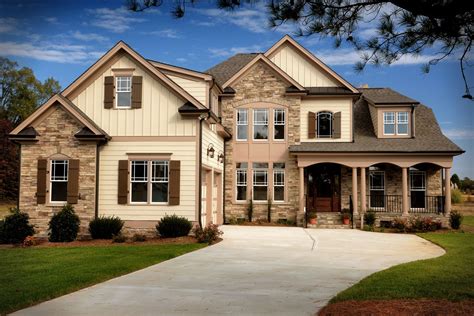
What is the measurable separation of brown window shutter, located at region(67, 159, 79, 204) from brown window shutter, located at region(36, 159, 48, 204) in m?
0.95

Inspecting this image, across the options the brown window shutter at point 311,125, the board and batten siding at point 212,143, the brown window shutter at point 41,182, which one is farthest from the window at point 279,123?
the brown window shutter at point 41,182

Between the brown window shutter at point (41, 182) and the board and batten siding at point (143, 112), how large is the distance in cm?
239

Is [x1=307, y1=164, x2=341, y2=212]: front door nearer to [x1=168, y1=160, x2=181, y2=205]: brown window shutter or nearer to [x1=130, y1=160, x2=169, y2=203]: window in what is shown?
[x1=168, y1=160, x2=181, y2=205]: brown window shutter

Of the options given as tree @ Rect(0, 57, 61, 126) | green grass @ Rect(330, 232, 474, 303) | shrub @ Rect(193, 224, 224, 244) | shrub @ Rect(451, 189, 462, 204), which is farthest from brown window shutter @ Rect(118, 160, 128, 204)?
tree @ Rect(0, 57, 61, 126)

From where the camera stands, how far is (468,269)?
1126 centimetres

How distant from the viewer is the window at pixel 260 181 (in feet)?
82.4

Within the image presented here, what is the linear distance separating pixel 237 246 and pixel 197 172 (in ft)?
11.7

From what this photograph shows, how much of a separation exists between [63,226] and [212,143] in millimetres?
6851

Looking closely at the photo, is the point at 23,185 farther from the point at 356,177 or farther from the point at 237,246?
the point at 356,177

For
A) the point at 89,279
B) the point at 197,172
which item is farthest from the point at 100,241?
the point at 89,279

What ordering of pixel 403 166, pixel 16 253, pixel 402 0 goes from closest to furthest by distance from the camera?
pixel 402 0
pixel 16 253
pixel 403 166

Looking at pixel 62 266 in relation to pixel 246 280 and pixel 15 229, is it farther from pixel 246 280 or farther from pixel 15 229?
pixel 15 229

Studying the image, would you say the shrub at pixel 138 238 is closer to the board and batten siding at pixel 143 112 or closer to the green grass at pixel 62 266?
the green grass at pixel 62 266

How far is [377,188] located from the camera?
25.8 metres
